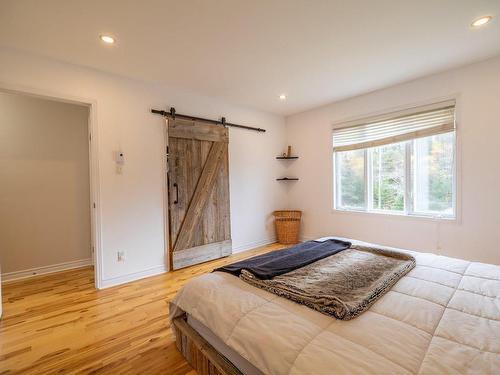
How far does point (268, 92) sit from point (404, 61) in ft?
5.47

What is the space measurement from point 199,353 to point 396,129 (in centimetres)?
353

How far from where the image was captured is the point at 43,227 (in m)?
3.33

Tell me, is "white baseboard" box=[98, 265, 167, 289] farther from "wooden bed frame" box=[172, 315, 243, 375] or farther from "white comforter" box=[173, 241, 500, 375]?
"white comforter" box=[173, 241, 500, 375]

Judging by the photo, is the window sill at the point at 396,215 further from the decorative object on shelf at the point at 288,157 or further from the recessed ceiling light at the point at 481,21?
the recessed ceiling light at the point at 481,21

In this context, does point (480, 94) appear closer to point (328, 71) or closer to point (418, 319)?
point (328, 71)

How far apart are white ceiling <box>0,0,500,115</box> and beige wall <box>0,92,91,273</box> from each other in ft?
4.25

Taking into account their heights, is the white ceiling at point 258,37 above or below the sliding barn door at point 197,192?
above

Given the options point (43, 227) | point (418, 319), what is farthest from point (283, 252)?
point (43, 227)

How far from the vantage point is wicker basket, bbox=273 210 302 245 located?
445cm

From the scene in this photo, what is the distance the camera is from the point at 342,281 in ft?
4.98

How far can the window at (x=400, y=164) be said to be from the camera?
3039mm

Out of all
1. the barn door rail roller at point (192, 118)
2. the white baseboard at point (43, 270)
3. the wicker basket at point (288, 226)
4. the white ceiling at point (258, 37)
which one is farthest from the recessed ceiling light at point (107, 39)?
the wicker basket at point (288, 226)

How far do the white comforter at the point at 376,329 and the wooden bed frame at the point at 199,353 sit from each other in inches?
5.9

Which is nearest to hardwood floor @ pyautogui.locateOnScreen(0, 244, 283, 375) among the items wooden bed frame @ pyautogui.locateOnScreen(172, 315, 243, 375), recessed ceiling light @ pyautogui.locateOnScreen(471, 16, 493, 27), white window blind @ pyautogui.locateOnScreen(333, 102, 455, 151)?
wooden bed frame @ pyautogui.locateOnScreen(172, 315, 243, 375)
